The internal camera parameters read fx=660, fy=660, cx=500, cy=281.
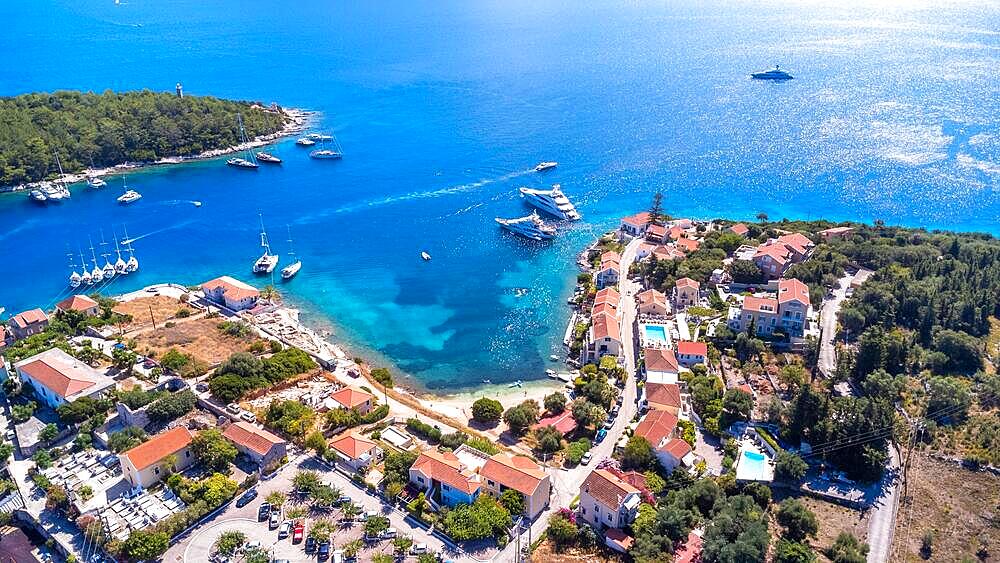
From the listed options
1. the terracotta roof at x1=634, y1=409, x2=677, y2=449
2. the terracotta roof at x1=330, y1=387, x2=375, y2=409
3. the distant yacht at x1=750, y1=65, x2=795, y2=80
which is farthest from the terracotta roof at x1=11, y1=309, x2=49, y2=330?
the distant yacht at x1=750, y1=65, x2=795, y2=80

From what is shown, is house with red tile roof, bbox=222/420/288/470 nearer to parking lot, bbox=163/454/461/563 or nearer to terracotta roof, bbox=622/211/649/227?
parking lot, bbox=163/454/461/563

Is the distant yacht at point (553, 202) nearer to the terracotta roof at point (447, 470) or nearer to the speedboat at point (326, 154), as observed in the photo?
the speedboat at point (326, 154)

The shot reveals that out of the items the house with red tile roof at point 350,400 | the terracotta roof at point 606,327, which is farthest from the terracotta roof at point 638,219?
the house with red tile roof at point 350,400

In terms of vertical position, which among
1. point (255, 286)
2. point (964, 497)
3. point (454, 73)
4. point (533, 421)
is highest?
point (454, 73)

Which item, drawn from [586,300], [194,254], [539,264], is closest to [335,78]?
[194,254]

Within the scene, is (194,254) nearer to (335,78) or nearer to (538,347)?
(538,347)

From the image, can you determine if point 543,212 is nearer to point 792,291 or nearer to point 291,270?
point 291,270
